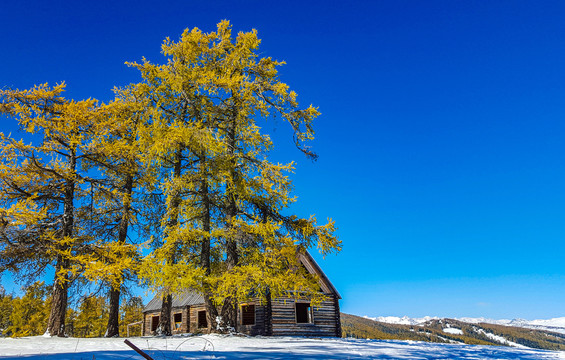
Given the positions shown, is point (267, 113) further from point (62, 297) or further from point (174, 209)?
point (62, 297)

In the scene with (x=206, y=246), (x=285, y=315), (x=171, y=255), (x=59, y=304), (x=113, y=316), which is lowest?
(x=285, y=315)

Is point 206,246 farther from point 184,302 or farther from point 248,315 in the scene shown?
point 184,302

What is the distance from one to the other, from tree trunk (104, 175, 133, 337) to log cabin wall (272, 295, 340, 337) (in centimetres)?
822

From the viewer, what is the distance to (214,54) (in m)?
16.9

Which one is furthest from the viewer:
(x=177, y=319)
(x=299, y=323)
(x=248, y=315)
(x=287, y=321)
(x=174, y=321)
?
(x=174, y=321)

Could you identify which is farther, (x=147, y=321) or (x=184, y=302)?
(x=147, y=321)

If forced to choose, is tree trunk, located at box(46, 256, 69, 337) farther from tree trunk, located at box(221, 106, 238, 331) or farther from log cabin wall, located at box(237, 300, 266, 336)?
log cabin wall, located at box(237, 300, 266, 336)

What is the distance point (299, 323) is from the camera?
2295cm

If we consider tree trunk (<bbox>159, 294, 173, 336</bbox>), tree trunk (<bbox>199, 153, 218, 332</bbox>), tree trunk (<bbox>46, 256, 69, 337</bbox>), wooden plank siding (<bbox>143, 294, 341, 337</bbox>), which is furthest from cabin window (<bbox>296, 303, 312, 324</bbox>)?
tree trunk (<bbox>46, 256, 69, 337</bbox>)

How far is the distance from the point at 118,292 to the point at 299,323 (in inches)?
434

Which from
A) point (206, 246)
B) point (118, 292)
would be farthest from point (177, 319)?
point (206, 246)

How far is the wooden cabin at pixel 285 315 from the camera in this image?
22156 millimetres

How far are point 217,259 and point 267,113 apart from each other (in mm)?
6732

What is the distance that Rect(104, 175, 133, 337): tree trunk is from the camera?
16.1m
